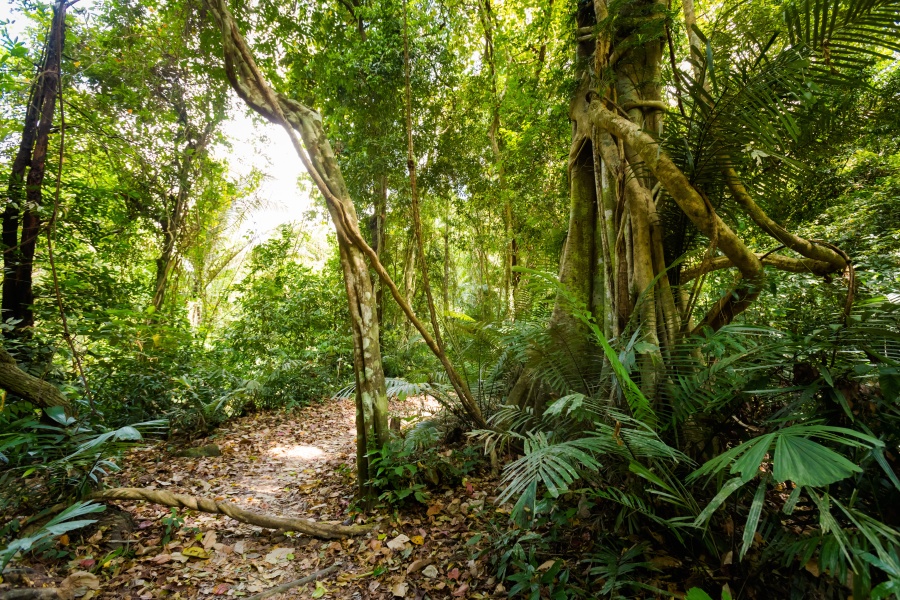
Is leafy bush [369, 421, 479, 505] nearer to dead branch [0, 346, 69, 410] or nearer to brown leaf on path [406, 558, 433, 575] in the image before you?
brown leaf on path [406, 558, 433, 575]

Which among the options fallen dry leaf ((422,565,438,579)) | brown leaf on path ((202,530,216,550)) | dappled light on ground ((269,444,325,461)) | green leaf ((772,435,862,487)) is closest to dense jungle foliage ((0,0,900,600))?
green leaf ((772,435,862,487))

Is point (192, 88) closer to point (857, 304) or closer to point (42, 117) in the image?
point (42, 117)

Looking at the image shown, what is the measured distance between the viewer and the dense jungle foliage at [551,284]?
62.6 inches

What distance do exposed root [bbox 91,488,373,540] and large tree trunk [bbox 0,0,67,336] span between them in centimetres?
302

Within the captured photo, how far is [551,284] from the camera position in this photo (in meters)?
2.04

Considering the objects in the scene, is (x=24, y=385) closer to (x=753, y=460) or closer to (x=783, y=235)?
(x=753, y=460)

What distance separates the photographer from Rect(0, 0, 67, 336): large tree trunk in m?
4.21

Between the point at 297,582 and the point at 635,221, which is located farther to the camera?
the point at 635,221

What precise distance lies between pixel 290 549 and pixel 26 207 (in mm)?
4493

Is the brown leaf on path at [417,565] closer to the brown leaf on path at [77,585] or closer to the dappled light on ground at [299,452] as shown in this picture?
the brown leaf on path at [77,585]

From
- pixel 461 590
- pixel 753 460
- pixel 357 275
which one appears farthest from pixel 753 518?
pixel 357 275

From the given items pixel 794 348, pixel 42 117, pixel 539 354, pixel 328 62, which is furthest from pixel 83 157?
pixel 794 348

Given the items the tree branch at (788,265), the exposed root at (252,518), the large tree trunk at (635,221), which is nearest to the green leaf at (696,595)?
the large tree trunk at (635,221)

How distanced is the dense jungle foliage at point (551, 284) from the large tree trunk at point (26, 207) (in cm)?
3
